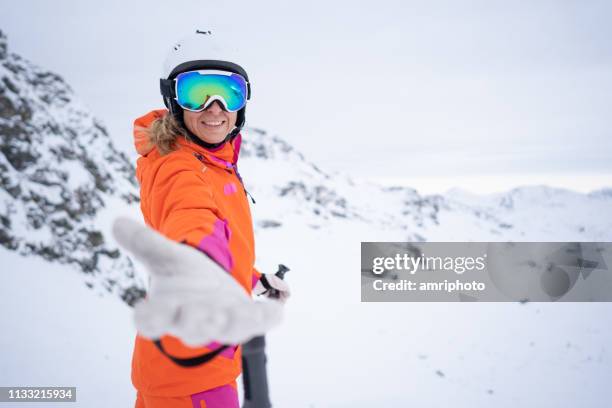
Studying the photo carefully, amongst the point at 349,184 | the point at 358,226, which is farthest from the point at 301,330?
the point at 349,184

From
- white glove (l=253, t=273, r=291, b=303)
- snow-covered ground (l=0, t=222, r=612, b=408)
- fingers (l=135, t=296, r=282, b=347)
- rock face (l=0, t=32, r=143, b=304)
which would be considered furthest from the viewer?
rock face (l=0, t=32, r=143, b=304)

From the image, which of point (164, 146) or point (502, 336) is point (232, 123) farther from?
point (502, 336)

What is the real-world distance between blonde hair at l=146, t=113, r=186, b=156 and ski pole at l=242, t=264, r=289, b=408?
1317 mm

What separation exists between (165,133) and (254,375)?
1.62 metres

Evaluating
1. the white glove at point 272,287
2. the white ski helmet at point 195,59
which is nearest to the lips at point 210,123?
the white ski helmet at point 195,59

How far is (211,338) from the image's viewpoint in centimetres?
96

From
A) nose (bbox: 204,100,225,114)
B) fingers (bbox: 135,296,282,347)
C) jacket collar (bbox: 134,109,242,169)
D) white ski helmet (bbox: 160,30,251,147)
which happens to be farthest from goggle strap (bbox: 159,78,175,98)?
fingers (bbox: 135,296,282,347)

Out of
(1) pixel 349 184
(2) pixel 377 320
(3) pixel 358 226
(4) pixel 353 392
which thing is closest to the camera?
(4) pixel 353 392

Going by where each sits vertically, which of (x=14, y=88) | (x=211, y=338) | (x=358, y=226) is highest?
(x=14, y=88)

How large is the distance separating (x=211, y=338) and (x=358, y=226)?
74.0 ft

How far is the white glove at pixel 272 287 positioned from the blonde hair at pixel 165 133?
1.32 m

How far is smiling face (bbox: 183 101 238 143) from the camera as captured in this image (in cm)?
234

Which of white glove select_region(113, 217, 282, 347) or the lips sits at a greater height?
the lips

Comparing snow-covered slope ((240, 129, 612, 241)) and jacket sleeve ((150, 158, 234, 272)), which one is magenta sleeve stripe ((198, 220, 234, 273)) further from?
snow-covered slope ((240, 129, 612, 241))
